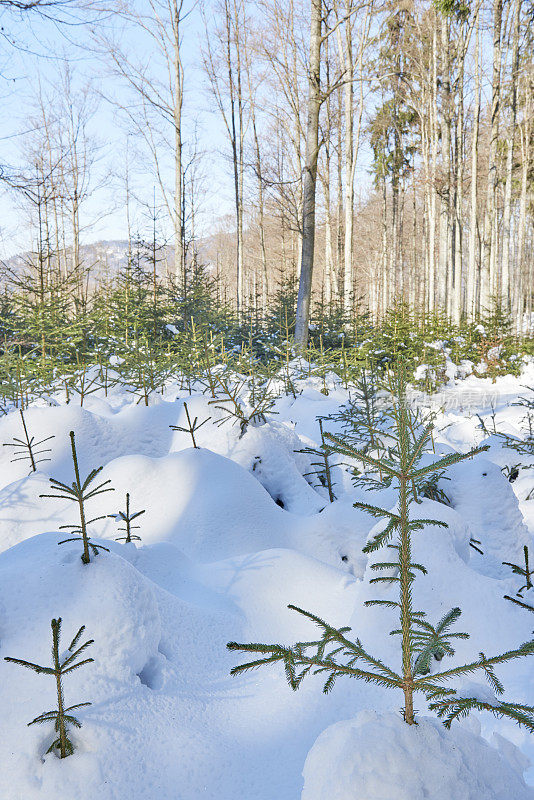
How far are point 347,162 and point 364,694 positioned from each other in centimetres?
1631

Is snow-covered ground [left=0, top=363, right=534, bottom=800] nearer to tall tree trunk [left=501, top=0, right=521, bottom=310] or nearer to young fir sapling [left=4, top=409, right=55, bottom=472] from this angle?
young fir sapling [left=4, top=409, right=55, bottom=472]

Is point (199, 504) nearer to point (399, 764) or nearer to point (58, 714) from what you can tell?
point (58, 714)

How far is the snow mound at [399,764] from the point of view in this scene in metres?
1.03

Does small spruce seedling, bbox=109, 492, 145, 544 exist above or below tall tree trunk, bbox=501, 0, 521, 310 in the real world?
below

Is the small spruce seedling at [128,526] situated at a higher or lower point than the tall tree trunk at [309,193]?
lower

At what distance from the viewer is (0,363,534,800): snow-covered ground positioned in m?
1.17

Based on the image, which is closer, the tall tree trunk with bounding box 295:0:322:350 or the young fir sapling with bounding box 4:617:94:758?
the young fir sapling with bounding box 4:617:94:758

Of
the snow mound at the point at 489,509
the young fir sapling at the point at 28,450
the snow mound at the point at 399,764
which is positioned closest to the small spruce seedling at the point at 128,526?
the young fir sapling at the point at 28,450

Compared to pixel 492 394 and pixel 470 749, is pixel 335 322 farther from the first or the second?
pixel 470 749

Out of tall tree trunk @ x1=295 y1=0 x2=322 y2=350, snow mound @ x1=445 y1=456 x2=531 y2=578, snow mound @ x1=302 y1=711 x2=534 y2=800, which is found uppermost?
tall tree trunk @ x1=295 y1=0 x2=322 y2=350

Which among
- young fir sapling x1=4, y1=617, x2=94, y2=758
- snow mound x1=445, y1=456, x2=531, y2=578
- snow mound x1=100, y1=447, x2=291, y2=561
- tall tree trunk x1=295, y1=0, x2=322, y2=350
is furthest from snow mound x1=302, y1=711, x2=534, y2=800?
tall tree trunk x1=295, y1=0, x2=322, y2=350

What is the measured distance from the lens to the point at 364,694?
1756 millimetres

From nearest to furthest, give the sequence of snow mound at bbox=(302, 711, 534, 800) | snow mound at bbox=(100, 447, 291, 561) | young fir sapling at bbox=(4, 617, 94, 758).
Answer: snow mound at bbox=(302, 711, 534, 800)
young fir sapling at bbox=(4, 617, 94, 758)
snow mound at bbox=(100, 447, 291, 561)

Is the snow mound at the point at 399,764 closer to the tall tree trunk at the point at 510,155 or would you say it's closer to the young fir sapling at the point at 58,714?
the young fir sapling at the point at 58,714
